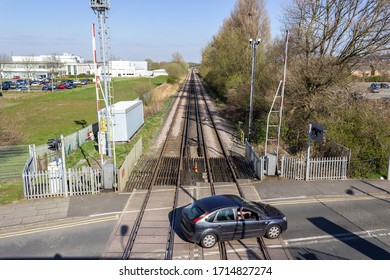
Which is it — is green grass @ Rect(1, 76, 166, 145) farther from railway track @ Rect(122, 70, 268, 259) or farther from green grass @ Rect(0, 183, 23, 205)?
railway track @ Rect(122, 70, 268, 259)

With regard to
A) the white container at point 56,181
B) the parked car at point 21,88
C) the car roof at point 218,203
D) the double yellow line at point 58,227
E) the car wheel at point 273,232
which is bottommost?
the double yellow line at point 58,227

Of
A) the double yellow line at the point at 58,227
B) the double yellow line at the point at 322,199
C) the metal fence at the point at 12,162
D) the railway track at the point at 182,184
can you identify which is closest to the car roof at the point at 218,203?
the railway track at the point at 182,184

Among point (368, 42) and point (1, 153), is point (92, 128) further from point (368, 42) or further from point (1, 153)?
point (368, 42)

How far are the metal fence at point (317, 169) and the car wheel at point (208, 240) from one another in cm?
753

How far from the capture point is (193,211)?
31.9 ft

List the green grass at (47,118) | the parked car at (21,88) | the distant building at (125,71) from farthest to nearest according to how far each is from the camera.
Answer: the distant building at (125,71), the parked car at (21,88), the green grass at (47,118)

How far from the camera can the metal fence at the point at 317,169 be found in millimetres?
15414

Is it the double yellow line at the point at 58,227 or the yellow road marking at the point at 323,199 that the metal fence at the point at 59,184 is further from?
the yellow road marking at the point at 323,199

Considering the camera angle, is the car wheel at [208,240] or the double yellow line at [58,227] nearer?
the car wheel at [208,240]

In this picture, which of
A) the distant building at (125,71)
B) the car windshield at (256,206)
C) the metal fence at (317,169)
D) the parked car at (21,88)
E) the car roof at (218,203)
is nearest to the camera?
the car roof at (218,203)

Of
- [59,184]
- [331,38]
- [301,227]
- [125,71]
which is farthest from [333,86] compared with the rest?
[125,71]

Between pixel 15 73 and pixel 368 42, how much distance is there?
426 feet

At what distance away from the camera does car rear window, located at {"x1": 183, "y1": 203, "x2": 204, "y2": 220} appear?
31.0ft
